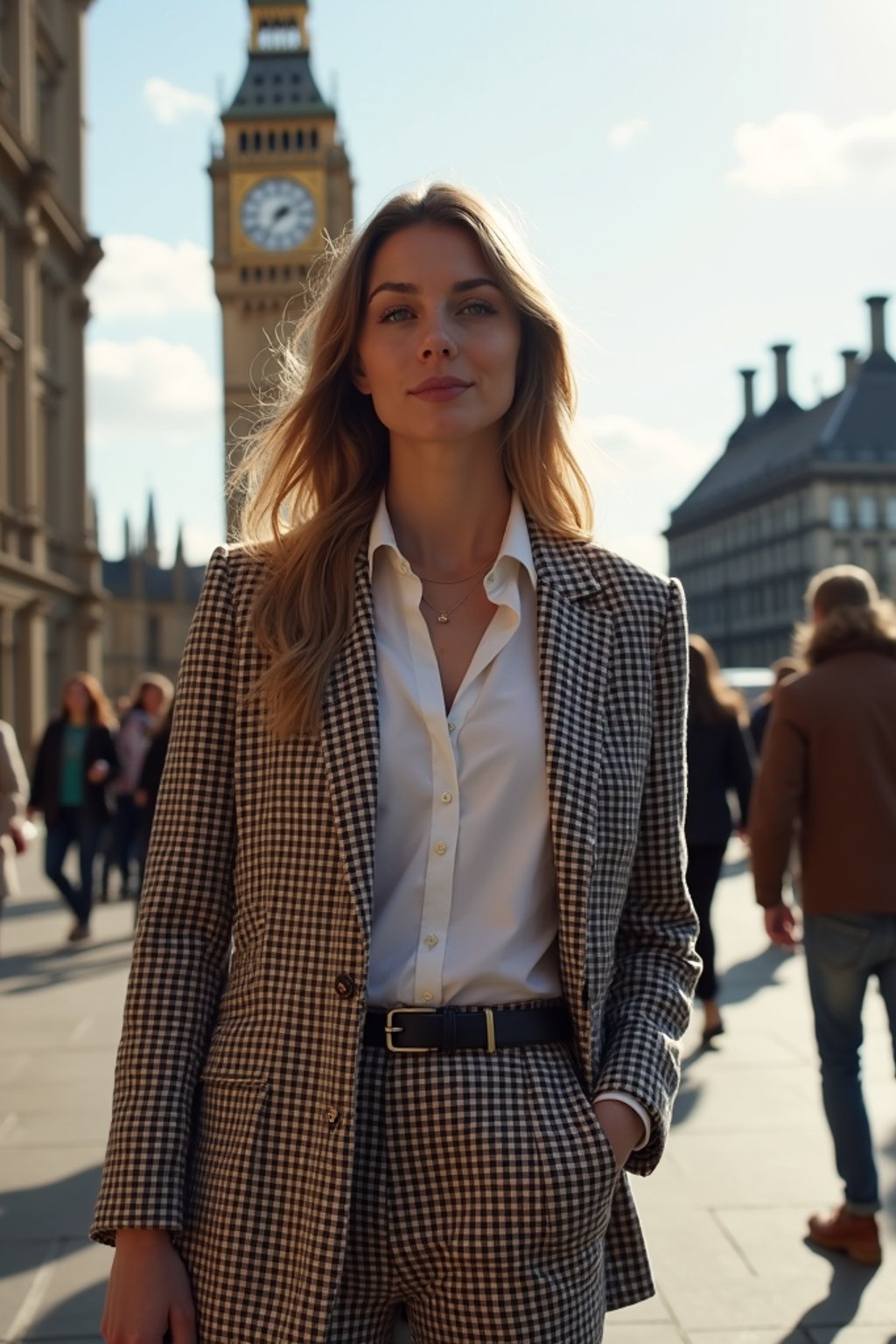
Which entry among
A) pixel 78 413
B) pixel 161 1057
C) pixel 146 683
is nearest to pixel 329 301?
pixel 161 1057

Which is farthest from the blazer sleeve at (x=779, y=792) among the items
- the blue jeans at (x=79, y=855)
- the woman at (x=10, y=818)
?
the blue jeans at (x=79, y=855)

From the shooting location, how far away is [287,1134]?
5.78ft

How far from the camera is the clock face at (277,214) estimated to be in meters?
78.2

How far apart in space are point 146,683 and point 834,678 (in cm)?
917

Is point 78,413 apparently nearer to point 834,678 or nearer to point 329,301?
point 834,678

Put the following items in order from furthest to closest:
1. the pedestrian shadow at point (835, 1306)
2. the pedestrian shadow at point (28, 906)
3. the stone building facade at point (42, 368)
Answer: the stone building facade at point (42, 368), the pedestrian shadow at point (28, 906), the pedestrian shadow at point (835, 1306)

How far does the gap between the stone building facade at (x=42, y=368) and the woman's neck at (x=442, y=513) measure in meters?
25.4

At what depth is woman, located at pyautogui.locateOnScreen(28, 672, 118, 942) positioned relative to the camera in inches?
475

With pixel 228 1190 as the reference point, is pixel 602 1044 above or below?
above

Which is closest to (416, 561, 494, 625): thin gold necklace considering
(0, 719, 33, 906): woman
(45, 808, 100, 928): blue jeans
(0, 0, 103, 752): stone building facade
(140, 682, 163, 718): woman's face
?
(0, 719, 33, 906): woman

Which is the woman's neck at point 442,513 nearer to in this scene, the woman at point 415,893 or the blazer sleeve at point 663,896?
the woman at point 415,893

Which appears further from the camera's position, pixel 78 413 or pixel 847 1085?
pixel 78 413

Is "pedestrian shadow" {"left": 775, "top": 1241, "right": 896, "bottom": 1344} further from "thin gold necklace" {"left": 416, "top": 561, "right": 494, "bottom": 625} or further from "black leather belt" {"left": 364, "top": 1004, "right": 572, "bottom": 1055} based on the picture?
"thin gold necklace" {"left": 416, "top": 561, "right": 494, "bottom": 625}

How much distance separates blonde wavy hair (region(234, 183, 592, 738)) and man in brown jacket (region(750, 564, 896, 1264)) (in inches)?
112
